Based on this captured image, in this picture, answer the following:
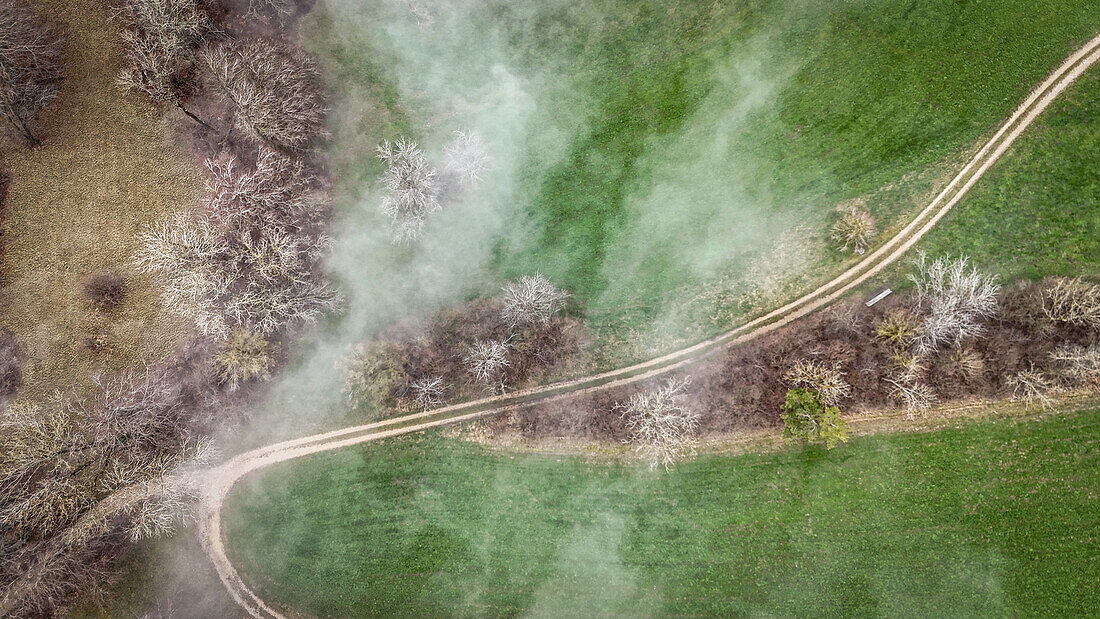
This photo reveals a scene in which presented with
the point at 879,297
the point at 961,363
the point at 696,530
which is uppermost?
the point at 879,297

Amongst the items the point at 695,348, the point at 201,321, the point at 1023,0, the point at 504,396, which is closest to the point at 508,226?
the point at 504,396

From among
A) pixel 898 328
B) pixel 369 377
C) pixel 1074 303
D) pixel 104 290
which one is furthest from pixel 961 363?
pixel 104 290

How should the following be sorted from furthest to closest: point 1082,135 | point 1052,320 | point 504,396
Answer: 1. point 504,396
2. point 1082,135
3. point 1052,320

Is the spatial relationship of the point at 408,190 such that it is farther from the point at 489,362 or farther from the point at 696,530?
the point at 696,530

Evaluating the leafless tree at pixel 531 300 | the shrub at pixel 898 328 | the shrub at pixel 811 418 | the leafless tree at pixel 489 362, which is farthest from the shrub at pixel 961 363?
the leafless tree at pixel 489 362

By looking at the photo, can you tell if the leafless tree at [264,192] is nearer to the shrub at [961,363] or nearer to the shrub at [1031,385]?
the shrub at [961,363]

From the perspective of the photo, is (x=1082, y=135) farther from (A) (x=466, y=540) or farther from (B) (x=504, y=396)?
(A) (x=466, y=540)
